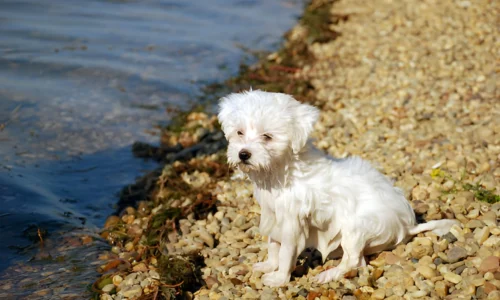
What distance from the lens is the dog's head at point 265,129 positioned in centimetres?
433

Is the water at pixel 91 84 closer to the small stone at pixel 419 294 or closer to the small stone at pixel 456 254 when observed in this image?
the small stone at pixel 419 294

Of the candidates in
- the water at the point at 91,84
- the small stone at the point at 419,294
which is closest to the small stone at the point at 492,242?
the small stone at the point at 419,294

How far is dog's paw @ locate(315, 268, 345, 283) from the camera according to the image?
4656 millimetres

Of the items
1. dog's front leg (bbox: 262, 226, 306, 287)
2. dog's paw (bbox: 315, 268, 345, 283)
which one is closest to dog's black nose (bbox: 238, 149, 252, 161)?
dog's front leg (bbox: 262, 226, 306, 287)

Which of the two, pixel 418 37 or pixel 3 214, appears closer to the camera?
pixel 3 214

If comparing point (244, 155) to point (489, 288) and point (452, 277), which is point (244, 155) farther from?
point (489, 288)

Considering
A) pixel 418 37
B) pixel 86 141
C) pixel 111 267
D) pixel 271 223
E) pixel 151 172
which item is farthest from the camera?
pixel 418 37

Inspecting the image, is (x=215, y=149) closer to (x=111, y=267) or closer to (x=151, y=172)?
(x=151, y=172)

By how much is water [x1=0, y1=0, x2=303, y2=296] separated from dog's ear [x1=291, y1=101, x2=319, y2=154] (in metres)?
2.95

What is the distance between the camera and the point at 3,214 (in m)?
6.31

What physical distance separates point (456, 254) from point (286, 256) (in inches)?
51.8

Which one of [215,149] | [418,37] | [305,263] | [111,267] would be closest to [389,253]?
[305,263]

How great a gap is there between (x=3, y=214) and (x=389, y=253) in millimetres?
3998

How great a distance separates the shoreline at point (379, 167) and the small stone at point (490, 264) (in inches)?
0.4
